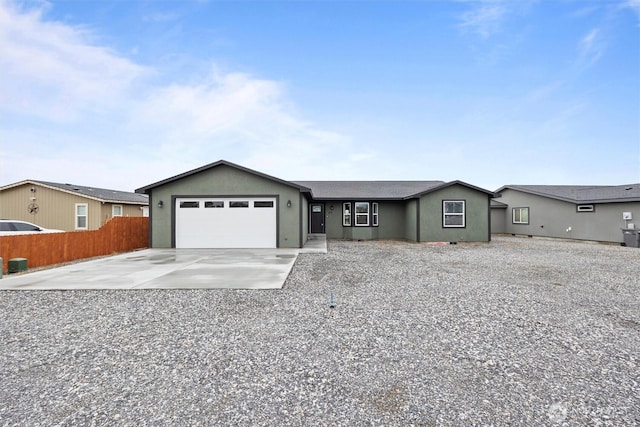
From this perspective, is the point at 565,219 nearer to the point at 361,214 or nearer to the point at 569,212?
the point at 569,212

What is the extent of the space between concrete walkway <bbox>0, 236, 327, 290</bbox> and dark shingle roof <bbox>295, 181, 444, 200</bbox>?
8109 millimetres

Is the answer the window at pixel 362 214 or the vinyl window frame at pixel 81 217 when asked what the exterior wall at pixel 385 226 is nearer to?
the window at pixel 362 214

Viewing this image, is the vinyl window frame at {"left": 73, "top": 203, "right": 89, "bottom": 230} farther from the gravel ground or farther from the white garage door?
the gravel ground

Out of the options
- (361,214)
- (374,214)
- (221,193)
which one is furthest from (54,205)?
(374,214)

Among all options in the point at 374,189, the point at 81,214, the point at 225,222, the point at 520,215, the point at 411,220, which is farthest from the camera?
the point at 520,215

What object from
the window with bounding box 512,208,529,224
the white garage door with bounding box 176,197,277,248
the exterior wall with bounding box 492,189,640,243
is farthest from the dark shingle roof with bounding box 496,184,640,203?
the white garage door with bounding box 176,197,277,248

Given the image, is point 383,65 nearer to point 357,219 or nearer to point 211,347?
point 357,219

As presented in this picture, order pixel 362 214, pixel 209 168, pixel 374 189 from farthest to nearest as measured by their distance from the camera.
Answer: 1. pixel 374 189
2. pixel 362 214
3. pixel 209 168

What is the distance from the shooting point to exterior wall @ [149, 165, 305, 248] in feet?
38.8

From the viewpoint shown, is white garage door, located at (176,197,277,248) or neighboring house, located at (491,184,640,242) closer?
white garage door, located at (176,197,277,248)

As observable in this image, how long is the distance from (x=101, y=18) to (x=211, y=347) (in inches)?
549

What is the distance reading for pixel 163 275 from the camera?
21.7 feet

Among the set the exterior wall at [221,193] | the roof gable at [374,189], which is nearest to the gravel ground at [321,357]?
the exterior wall at [221,193]

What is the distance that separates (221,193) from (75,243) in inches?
198
